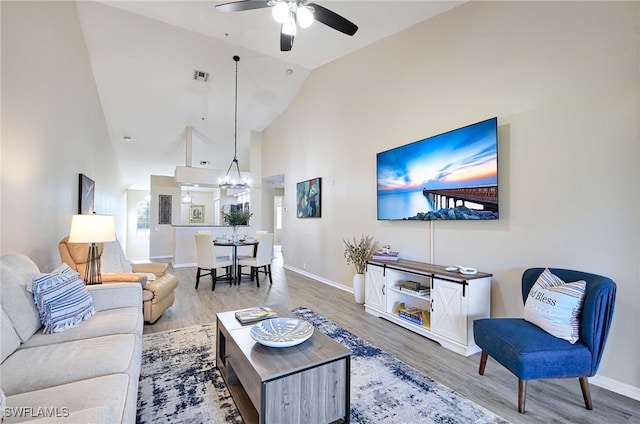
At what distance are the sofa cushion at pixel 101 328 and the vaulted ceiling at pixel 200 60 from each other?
368 centimetres

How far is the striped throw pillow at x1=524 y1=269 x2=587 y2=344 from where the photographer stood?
1.89 meters

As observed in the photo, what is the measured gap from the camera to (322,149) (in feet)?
17.8

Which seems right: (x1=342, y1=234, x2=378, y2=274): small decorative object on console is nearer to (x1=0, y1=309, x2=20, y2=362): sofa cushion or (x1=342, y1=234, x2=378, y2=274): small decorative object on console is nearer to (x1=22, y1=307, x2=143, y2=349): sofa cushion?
(x1=22, y1=307, x2=143, y2=349): sofa cushion

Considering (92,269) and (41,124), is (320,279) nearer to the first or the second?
(92,269)

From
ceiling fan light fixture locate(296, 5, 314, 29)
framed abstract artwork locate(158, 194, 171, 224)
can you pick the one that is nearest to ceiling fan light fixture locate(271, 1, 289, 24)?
ceiling fan light fixture locate(296, 5, 314, 29)

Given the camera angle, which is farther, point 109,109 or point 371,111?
point 109,109

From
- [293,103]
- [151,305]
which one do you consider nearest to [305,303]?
[151,305]

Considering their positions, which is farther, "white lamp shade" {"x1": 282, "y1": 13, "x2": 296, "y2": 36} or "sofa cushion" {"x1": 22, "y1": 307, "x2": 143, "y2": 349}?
"white lamp shade" {"x1": 282, "y1": 13, "x2": 296, "y2": 36}

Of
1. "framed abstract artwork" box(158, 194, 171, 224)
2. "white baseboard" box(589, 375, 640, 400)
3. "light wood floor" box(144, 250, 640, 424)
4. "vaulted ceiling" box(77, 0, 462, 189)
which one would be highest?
"vaulted ceiling" box(77, 0, 462, 189)

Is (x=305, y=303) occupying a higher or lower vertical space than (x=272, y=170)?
lower

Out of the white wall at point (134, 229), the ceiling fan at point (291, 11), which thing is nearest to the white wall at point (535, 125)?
the ceiling fan at point (291, 11)

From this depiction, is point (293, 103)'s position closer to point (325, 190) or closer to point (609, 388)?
point (325, 190)

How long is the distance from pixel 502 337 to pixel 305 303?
2634 mm

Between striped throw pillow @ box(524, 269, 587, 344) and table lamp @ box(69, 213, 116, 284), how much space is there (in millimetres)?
3693
